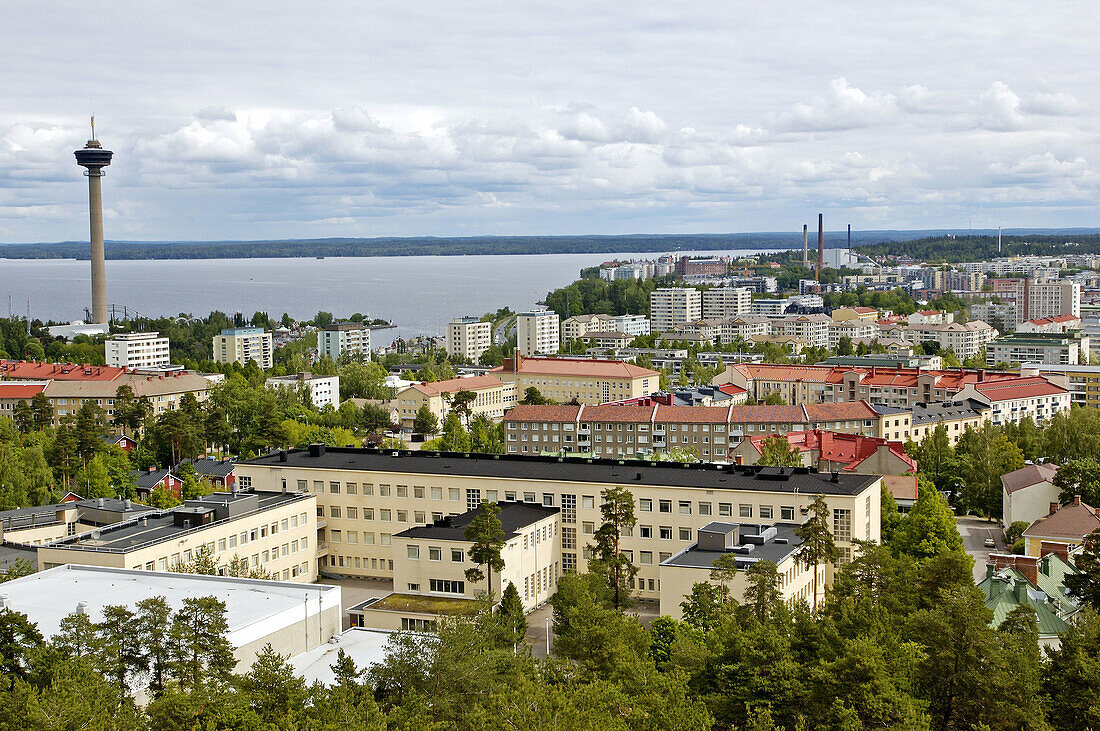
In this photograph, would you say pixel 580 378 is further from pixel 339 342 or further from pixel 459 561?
pixel 459 561

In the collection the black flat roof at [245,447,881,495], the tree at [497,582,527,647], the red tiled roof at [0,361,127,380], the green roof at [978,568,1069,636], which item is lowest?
the green roof at [978,568,1069,636]

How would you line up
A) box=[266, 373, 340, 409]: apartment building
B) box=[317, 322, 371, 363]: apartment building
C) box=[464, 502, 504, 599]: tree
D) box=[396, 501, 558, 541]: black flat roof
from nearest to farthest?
box=[464, 502, 504, 599]: tree, box=[396, 501, 558, 541]: black flat roof, box=[266, 373, 340, 409]: apartment building, box=[317, 322, 371, 363]: apartment building

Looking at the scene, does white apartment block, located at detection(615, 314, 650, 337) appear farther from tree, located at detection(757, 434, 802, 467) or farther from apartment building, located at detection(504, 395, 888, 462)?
tree, located at detection(757, 434, 802, 467)

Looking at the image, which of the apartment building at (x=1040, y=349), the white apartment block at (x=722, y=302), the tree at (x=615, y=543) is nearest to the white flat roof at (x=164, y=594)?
the tree at (x=615, y=543)

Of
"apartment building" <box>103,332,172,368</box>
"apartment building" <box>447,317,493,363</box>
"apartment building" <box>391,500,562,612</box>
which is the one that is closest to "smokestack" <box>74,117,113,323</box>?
"apartment building" <box>103,332,172,368</box>

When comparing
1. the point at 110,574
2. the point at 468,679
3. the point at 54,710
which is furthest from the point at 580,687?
the point at 110,574

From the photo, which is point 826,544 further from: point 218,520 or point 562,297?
point 562,297

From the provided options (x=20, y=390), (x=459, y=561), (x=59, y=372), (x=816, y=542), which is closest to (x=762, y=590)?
(x=816, y=542)
